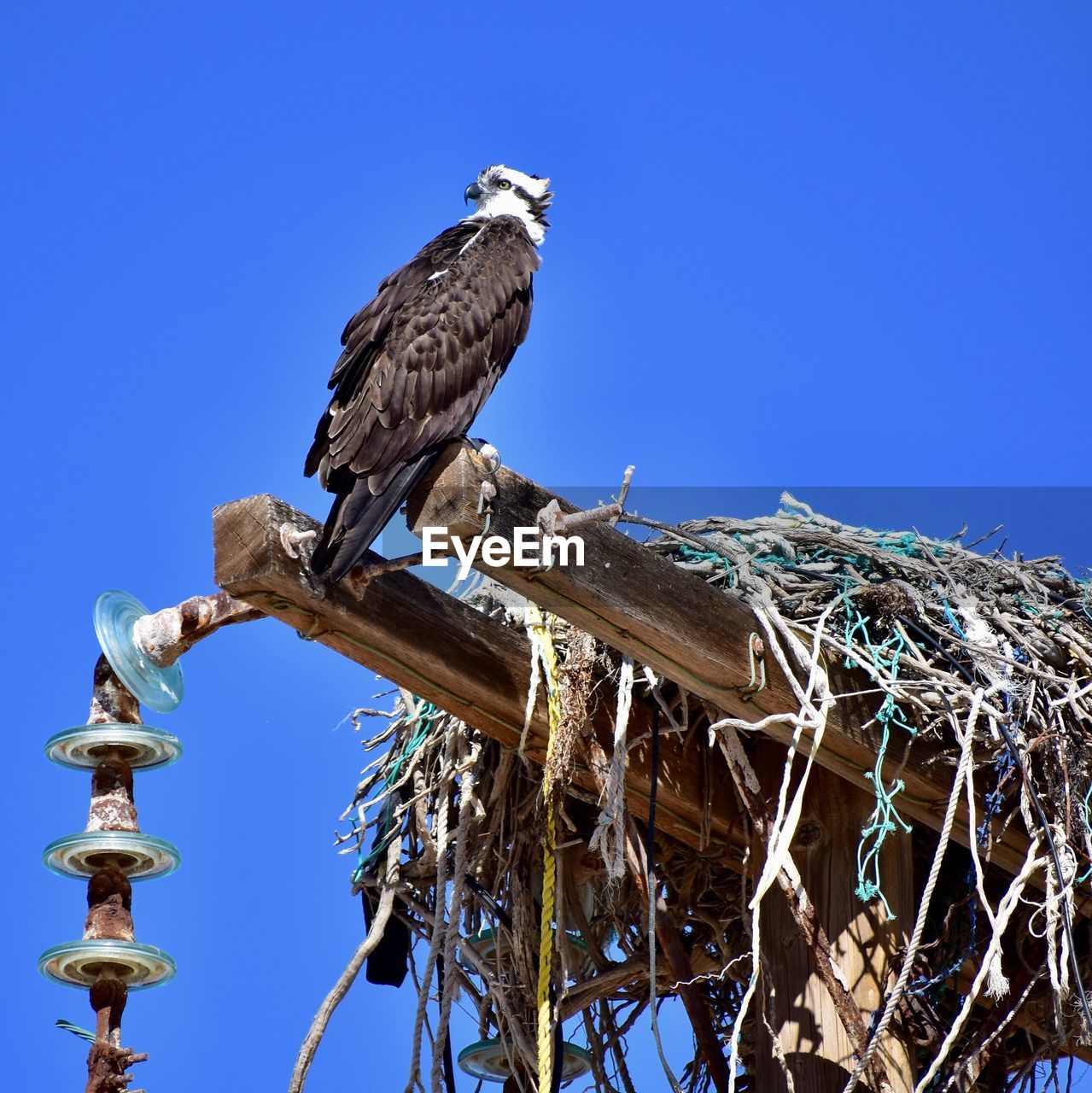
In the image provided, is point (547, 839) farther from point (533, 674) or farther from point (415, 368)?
point (415, 368)

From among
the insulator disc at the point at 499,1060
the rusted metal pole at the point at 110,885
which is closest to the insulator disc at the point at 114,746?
the rusted metal pole at the point at 110,885

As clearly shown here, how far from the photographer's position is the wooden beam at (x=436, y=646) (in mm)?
4129

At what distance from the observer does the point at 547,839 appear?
4980 millimetres

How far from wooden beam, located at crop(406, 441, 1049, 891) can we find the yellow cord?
1.41 ft

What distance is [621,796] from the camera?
4.80 m

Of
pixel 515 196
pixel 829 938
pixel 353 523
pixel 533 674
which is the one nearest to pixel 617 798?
pixel 533 674

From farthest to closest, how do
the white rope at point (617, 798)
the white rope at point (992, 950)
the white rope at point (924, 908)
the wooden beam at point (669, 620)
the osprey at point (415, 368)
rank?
the white rope at point (617, 798) < the white rope at point (924, 908) < the white rope at point (992, 950) < the osprey at point (415, 368) < the wooden beam at point (669, 620)

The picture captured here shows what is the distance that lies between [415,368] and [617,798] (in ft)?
4.33

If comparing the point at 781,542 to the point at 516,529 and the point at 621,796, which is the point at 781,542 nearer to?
the point at 621,796

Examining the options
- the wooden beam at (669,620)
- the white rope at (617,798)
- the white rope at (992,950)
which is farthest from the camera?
the white rope at (617,798)

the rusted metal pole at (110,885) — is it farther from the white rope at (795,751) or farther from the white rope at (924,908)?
the white rope at (924,908)

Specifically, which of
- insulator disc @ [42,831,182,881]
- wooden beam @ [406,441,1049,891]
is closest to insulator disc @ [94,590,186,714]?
insulator disc @ [42,831,182,881]

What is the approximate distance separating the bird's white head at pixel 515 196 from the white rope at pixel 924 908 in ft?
9.00

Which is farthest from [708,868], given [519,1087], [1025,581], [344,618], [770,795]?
[344,618]
